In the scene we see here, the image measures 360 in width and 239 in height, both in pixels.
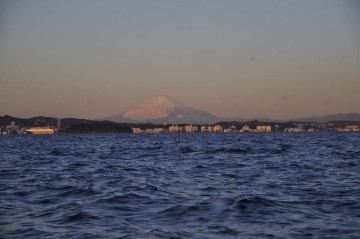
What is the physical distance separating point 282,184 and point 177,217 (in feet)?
30.2

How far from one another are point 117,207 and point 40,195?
4492 millimetres

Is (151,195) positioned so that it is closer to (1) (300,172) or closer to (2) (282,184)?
(2) (282,184)

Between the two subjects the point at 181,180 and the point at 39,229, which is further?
the point at 181,180

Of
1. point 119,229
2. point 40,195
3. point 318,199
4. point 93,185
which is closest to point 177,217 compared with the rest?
point 119,229

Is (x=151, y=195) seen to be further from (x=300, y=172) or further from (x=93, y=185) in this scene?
(x=300, y=172)

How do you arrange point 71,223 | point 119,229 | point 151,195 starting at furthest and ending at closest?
1. point 151,195
2. point 71,223
3. point 119,229

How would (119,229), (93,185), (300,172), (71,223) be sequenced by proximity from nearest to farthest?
1. (119,229)
2. (71,223)
3. (93,185)
4. (300,172)

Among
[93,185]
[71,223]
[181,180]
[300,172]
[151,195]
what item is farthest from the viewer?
[300,172]

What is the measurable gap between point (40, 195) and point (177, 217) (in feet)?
23.8

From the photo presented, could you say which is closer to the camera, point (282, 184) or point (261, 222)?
point (261, 222)

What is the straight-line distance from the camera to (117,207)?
1530 centimetres

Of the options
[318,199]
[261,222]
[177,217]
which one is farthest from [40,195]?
[318,199]

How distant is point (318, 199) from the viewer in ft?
54.6

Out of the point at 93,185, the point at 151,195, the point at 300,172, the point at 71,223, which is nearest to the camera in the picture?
the point at 71,223
